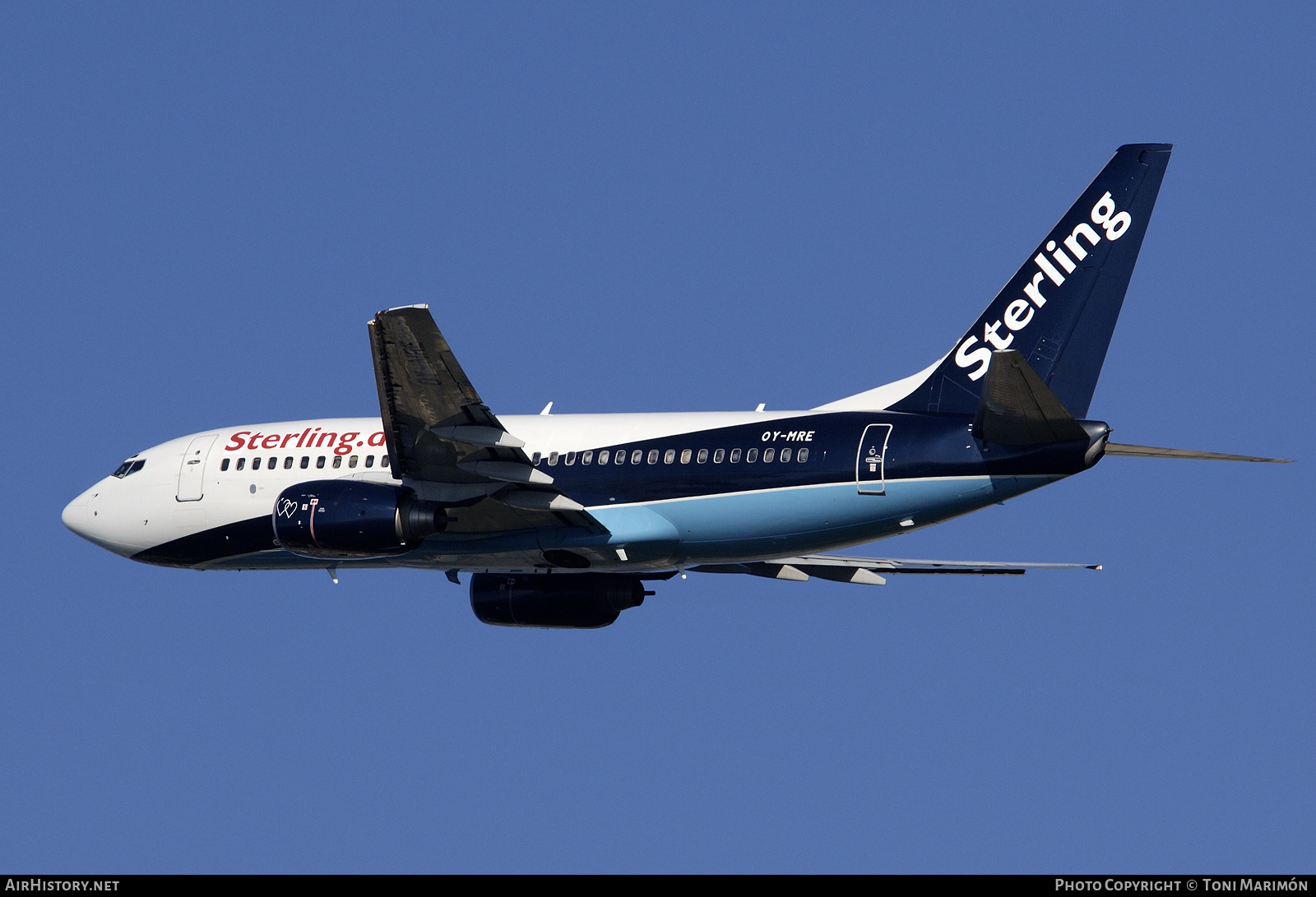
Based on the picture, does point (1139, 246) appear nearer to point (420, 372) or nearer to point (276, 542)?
point (420, 372)

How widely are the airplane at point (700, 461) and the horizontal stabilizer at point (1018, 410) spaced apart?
0.04 metres

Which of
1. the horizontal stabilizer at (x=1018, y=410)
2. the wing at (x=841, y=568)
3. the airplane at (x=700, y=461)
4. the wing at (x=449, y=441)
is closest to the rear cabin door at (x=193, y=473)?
the airplane at (x=700, y=461)

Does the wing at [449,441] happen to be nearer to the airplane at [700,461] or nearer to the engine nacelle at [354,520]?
the airplane at [700,461]

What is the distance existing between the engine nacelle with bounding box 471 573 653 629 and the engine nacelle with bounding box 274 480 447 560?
5.23m

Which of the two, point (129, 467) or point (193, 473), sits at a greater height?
point (129, 467)

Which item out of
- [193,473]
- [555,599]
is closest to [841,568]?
[555,599]

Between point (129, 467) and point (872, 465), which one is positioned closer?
point (872, 465)

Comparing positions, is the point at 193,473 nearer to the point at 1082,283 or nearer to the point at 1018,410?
the point at 1018,410

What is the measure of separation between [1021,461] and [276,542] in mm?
13938

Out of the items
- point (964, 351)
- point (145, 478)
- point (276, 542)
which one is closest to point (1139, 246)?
point (964, 351)

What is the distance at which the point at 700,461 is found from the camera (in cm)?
2883

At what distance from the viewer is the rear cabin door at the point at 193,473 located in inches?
1275

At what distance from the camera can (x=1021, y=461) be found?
26.0 m

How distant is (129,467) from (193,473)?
7.22 ft
